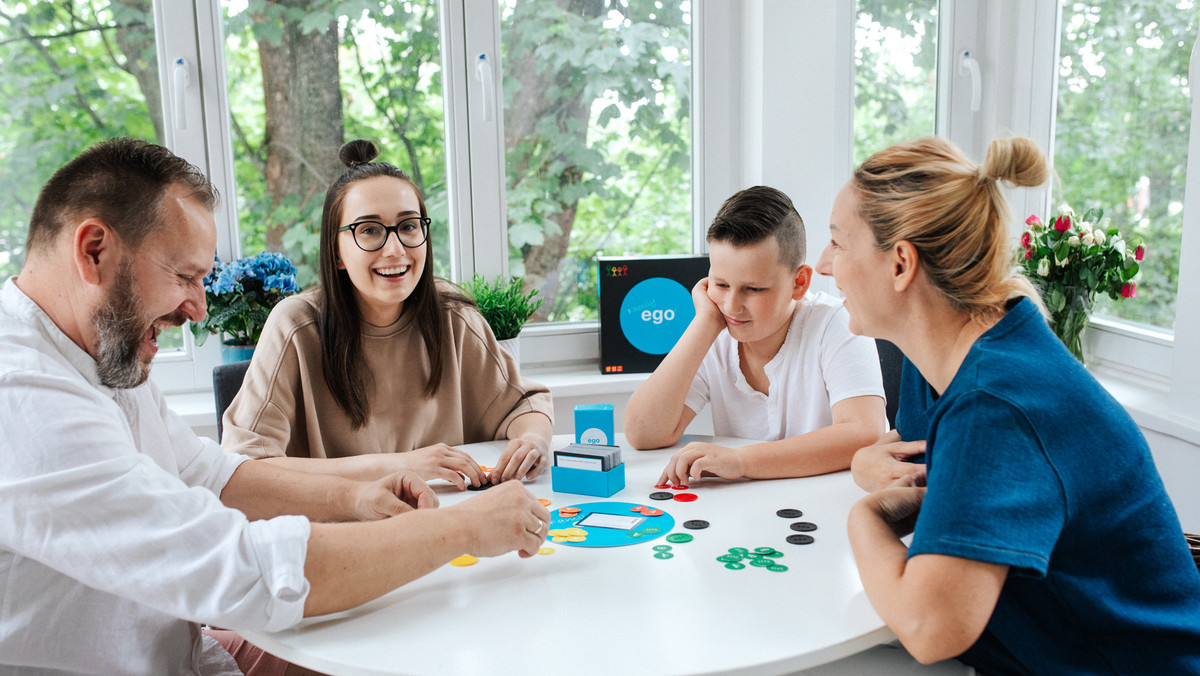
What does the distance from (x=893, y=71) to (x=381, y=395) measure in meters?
2.10

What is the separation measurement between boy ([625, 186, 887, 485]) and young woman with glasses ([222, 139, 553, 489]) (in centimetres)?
32

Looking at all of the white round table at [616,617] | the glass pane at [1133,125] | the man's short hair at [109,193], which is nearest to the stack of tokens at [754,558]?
the white round table at [616,617]

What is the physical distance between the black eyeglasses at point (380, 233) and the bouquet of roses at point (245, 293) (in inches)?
29.7

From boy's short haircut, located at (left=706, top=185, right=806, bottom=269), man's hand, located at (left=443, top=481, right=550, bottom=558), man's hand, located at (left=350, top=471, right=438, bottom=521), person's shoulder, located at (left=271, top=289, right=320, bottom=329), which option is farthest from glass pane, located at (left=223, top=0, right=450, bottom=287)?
man's hand, located at (left=443, top=481, right=550, bottom=558)

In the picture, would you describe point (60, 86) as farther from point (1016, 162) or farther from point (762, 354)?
point (1016, 162)

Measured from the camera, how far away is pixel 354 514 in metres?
1.45

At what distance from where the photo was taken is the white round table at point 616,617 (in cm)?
96

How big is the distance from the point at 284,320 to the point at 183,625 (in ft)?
2.53

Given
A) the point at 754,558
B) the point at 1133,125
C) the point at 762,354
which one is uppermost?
the point at 1133,125

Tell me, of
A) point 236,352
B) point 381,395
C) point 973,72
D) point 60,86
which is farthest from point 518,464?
point 973,72

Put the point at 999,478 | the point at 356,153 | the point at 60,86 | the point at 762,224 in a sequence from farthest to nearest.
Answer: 1. the point at 60,86
2. the point at 356,153
3. the point at 762,224
4. the point at 999,478

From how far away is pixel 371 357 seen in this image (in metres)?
1.94

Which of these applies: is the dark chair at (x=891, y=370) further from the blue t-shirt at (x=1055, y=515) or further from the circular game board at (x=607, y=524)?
the blue t-shirt at (x=1055, y=515)

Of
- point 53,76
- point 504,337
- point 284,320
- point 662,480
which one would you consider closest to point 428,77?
point 504,337
